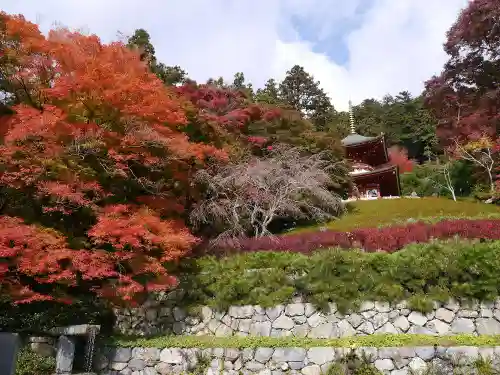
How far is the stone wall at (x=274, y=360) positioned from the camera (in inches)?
357

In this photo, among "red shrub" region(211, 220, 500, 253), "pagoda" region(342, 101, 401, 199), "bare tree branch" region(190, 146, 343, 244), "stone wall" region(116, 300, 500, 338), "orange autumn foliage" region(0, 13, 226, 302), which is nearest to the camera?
"stone wall" region(116, 300, 500, 338)

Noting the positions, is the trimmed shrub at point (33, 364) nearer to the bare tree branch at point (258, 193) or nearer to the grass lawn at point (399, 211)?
the bare tree branch at point (258, 193)

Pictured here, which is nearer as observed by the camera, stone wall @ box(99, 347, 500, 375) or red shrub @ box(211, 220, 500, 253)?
stone wall @ box(99, 347, 500, 375)

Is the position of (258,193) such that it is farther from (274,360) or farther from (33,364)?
(33,364)

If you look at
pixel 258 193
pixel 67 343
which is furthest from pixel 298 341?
pixel 258 193

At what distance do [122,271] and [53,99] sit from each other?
5042 mm

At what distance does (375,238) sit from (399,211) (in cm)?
1146

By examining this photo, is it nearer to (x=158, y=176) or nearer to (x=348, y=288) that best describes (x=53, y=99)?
(x=158, y=176)

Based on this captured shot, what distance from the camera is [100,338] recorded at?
12469mm

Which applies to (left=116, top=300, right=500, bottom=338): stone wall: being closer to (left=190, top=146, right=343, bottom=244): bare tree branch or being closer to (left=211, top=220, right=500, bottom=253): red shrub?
(left=211, top=220, right=500, bottom=253): red shrub

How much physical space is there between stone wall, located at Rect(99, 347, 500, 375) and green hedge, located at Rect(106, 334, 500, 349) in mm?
145

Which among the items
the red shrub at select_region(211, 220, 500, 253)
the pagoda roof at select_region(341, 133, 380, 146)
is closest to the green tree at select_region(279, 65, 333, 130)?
the pagoda roof at select_region(341, 133, 380, 146)

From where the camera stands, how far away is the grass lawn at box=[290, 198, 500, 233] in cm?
2162

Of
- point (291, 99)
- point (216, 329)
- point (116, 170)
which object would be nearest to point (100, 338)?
point (216, 329)
